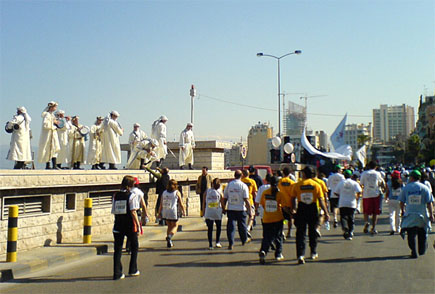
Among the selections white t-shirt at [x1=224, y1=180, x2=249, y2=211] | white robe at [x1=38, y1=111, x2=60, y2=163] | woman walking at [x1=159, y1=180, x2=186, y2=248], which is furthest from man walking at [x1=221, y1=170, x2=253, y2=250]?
white robe at [x1=38, y1=111, x2=60, y2=163]

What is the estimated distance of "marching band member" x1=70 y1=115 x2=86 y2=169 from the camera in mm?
14680

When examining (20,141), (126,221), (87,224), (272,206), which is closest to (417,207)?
(272,206)

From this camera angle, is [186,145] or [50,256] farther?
[186,145]

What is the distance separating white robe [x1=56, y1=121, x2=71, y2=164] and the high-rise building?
108 meters

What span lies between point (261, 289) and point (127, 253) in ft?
13.4

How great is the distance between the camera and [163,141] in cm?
1773

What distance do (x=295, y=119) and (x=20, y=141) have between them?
11913 centimetres

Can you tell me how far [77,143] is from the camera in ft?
48.8

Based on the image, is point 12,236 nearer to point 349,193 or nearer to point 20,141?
point 20,141

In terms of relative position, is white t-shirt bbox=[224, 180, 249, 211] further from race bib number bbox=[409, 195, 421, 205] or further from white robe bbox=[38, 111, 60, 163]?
white robe bbox=[38, 111, 60, 163]

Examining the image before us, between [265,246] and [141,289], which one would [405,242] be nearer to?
[265,246]

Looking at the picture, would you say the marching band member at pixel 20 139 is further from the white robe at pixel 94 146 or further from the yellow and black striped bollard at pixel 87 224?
the white robe at pixel 94 146

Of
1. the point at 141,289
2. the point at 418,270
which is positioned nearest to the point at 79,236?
the point at 141,289

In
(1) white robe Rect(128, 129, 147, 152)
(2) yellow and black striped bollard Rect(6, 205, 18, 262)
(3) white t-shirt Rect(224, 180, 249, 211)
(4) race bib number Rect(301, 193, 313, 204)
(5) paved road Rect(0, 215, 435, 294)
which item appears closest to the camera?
(5) paved road Rect(0, 215, 435, 294)
